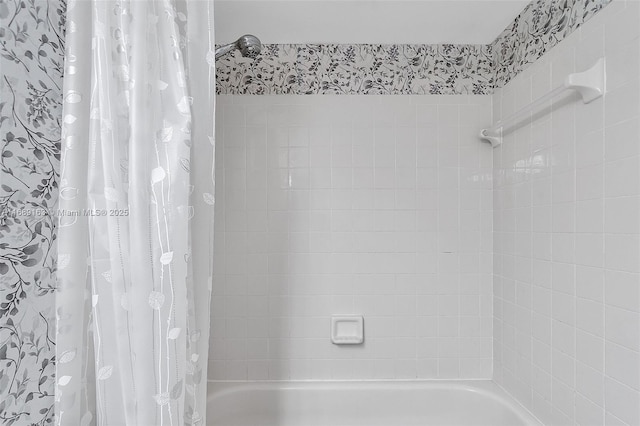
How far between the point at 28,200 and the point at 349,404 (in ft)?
4.93

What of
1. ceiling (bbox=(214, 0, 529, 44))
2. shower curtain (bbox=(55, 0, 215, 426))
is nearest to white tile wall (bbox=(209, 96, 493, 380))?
ceiling (bbox=(214, 0, 529, 44))

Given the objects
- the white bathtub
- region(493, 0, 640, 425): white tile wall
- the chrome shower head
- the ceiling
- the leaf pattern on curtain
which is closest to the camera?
the leaf pattern on curtain

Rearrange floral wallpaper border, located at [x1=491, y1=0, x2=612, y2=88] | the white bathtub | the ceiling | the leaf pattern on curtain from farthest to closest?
the white bathtub → the ceiling → floral wallpaper border, located at [x1=491, y1=0, x2=612, y2=88] → the leaf pattern on curtain

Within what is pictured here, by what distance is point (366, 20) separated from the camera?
1693 millimetres

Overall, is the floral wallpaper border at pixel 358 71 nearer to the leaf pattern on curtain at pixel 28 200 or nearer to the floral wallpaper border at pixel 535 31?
the floral wallpaper border at pixel 535 31

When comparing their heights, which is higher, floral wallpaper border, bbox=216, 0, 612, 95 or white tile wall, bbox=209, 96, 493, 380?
floral wallpaper border, bbox=216, 0, 612, 95

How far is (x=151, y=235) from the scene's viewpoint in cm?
84

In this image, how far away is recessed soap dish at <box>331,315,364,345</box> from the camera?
1843 millimetres

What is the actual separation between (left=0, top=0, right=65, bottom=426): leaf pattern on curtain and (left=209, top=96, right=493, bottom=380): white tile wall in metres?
1.04

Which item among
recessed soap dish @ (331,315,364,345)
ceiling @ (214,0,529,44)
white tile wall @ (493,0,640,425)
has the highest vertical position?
ceiling @ (214,0,529,44)

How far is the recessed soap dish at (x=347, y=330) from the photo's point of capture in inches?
72.6

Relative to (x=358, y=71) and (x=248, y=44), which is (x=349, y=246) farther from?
(x=248, y=44)

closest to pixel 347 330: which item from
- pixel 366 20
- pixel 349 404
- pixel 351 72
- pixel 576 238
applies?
pixel 349 404

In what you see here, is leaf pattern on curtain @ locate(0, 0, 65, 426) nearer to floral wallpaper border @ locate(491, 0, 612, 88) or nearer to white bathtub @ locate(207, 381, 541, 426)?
white bathtub @ locate(207, 381, 541, 426)
